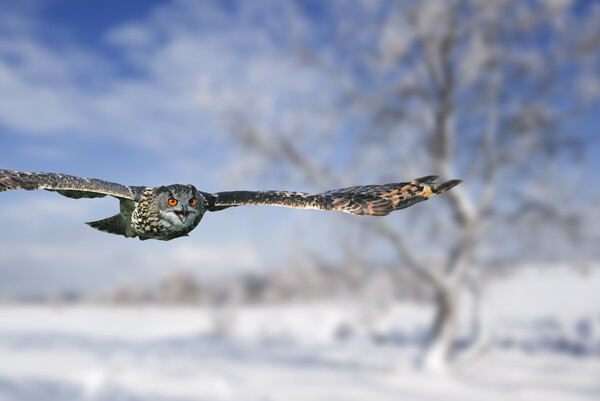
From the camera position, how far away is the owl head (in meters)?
1.22

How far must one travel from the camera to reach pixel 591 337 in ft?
31.2

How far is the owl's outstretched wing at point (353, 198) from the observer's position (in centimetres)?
143

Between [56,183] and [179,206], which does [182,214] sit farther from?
[56,183]

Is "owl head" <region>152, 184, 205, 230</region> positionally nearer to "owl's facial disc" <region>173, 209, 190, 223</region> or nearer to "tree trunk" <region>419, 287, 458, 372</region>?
"owl's facial disc" <region>173, 209, 190, 223</region>

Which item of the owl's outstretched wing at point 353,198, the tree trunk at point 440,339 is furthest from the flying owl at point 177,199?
the tree trunk at point 440,339

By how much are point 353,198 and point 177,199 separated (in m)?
0.58

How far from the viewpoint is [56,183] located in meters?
1.28

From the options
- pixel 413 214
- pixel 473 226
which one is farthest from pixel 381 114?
pixel 473 226

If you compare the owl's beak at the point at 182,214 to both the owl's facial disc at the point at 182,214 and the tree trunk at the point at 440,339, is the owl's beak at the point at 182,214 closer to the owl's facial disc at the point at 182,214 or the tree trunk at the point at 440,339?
the owl's facial disc at the point at 182,214

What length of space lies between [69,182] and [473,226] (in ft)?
24.0

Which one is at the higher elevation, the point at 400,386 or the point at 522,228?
the point at 522,228

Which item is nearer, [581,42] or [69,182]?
[69,182]

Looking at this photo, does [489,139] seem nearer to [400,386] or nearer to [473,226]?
[473,226]

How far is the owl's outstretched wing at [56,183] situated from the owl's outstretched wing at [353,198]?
23 centimetres
